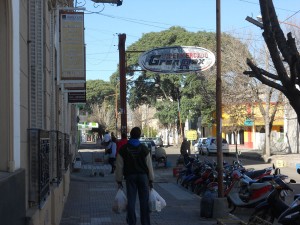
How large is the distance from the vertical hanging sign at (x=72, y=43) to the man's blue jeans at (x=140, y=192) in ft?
13.8

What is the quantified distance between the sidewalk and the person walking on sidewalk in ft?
6.33

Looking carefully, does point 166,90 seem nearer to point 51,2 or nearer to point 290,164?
point 290,164

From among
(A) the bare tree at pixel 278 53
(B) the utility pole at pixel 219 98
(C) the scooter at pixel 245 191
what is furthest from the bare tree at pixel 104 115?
(A) the bare tree at pixel 278 53

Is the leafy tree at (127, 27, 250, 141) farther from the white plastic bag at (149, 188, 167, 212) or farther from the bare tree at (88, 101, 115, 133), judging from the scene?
the white plastic bag at (149, 188, 167, 212)

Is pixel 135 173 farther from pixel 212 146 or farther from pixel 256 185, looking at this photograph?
pixel 212 146

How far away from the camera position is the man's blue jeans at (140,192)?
875 cm

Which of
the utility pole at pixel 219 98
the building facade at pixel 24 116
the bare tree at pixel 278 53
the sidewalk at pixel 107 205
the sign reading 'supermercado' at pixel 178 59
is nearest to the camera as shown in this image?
the building facade at pixel 24 116

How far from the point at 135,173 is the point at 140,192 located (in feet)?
1.17

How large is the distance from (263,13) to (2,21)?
3.21 meters

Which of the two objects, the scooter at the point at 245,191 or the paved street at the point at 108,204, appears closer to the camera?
the paved street at the point at 108,204

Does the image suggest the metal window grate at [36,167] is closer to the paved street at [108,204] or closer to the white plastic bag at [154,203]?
the white plastic bag at [154,203]

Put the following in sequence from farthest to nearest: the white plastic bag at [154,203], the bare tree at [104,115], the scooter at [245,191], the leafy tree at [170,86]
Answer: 1. the bare tree at [104,115]
2. the leafy tree at [170,86]
3. the scooter at [245,191]
4. the white plastic bag at [154,203]

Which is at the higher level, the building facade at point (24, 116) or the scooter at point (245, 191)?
the building facade at point (24, 116)

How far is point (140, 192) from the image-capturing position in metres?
8.85
